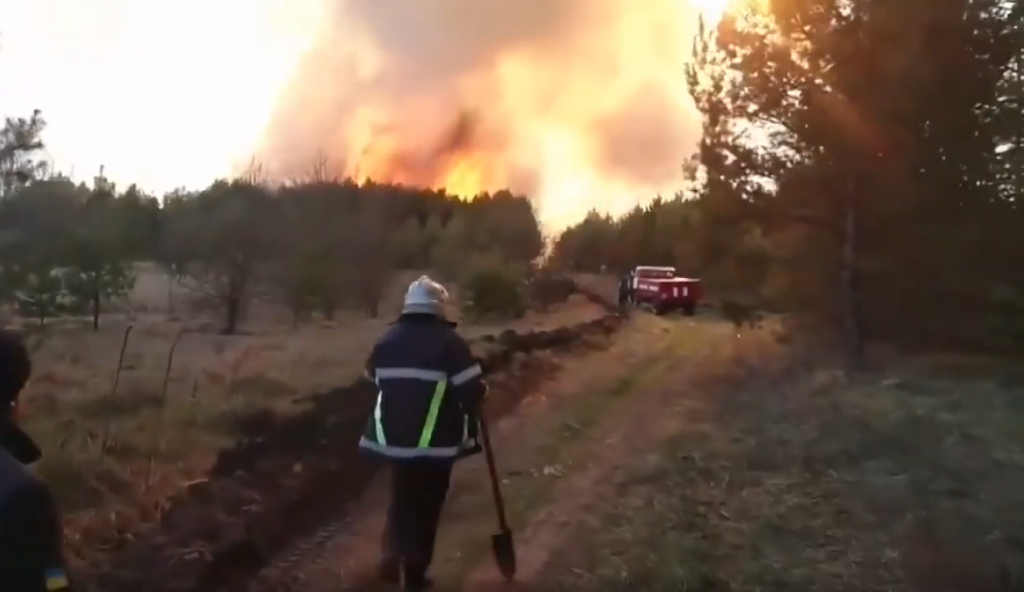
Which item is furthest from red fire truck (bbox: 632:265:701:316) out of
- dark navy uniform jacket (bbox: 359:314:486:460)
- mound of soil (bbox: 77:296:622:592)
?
dark navy uniform jacket (bbox: 359:314:486:460)

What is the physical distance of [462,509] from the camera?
9.41 m

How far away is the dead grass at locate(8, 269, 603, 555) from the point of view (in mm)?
8414

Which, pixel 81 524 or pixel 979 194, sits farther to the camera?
pixel 979 194

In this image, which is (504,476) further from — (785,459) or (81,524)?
(81,524)

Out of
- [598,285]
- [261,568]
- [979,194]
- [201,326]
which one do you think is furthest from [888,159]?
[598,285]

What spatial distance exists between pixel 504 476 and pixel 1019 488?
4.72 meters

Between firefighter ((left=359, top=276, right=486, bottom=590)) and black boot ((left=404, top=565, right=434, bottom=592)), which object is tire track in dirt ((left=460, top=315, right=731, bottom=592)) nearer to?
black boot ((left=404, top=565, right=434, bottom=592))

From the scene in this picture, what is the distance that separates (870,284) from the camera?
1898 centimetres

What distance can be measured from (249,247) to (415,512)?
84.5ft

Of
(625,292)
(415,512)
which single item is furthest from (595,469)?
(625,292)

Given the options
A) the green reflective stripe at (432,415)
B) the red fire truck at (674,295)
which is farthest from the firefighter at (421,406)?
the red fire truck at (674,295)

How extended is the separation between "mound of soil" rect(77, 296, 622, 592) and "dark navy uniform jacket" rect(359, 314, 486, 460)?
1.99 metres

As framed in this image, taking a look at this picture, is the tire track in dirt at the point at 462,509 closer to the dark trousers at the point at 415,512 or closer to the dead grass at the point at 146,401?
the dark trousers at the point at 415,512

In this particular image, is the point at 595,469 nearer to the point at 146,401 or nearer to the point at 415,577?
the point at 415,577
